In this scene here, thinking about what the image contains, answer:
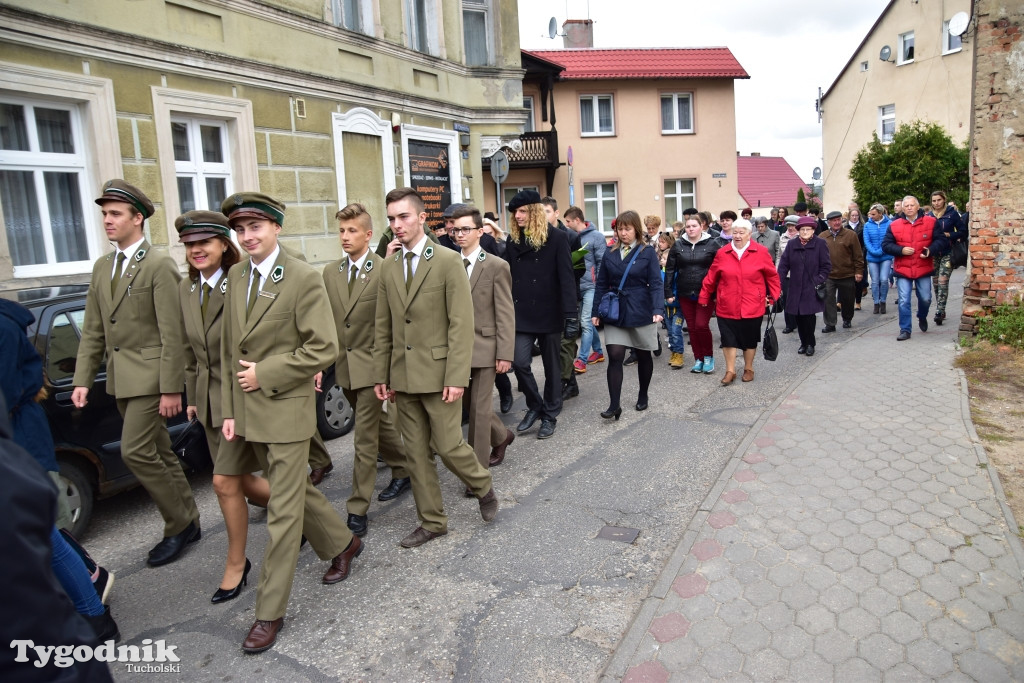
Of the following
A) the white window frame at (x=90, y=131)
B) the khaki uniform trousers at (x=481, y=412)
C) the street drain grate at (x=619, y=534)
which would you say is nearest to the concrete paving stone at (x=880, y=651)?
the street drain grate at (x=619, y=534)

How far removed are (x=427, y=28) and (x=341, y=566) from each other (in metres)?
12.8

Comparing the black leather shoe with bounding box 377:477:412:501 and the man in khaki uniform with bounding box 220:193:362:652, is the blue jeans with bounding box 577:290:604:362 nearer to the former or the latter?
the black leather shoe with bounding box 377:477:412:501

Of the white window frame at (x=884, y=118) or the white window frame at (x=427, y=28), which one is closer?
the white window frame at (x=427, y=28)

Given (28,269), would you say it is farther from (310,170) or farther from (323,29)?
(323,29)

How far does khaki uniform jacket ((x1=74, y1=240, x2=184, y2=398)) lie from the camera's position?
4.45 meters

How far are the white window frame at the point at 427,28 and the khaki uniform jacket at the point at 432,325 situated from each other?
1096 centimetres

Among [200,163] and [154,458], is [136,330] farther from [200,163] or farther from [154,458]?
[200,163]

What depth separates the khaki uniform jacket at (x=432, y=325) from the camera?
4500 mm

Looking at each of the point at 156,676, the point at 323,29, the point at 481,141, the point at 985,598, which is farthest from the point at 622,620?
the point at 481,141

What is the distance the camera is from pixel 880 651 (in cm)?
323

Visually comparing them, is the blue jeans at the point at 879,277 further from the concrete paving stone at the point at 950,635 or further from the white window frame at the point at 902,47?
the white window frame at the point at 902,47

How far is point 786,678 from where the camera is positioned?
3.08 meters

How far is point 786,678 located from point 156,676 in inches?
110

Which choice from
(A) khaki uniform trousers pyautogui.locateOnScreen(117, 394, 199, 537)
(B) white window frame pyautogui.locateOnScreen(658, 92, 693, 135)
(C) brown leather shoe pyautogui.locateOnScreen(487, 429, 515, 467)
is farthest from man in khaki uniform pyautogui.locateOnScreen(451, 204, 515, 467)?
(B) white window frame pyautogui.locateOnScreen(658, 92, 693, 135)
